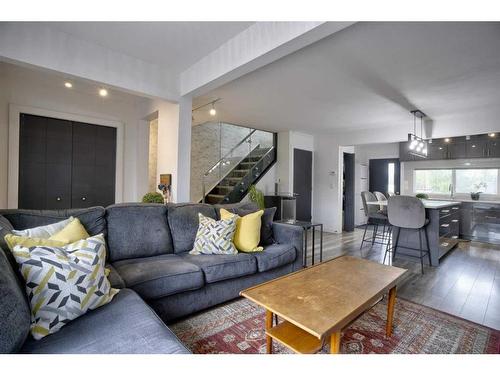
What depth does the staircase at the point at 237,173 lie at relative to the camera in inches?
221

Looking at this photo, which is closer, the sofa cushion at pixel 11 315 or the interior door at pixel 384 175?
the sofa cushion at pixel 11 315

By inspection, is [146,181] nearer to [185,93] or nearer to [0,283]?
[185,93]

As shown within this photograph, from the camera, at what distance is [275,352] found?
1.62m

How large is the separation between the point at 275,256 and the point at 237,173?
3778 millimetres

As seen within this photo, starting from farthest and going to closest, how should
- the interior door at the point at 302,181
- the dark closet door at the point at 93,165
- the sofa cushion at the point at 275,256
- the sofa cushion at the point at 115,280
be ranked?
the interior door at the point at 302,181 → the dark closet door at the point at 93,165 → the sofa cushion at the point at 275,256 → the sofa cushion at the point at 115,280

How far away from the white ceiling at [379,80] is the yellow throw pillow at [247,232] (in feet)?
5.62

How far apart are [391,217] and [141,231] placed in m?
3.40

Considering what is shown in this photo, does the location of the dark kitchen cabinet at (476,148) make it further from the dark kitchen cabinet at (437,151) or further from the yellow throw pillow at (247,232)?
the yellow throw pillow at (247,232)

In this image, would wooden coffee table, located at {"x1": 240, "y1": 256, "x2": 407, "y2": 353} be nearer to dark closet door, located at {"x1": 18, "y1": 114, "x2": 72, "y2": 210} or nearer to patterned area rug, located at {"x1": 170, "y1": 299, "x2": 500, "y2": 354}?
patterned area rug, located at {"x1": 170, "y1": 299, "x2": 500, "y2": 354}

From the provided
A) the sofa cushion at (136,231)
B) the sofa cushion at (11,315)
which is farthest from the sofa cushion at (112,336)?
the sofa cushion at (136,231)

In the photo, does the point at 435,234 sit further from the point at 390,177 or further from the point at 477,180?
the point at 390,177

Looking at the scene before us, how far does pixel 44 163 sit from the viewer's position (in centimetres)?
373
